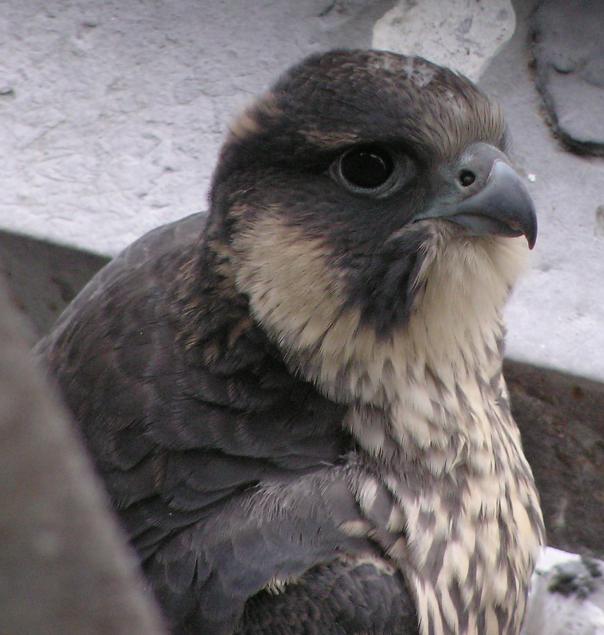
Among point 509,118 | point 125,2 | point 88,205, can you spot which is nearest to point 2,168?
point 88,205

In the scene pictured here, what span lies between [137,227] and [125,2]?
118 cm

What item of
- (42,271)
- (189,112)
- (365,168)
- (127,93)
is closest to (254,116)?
(365,168)

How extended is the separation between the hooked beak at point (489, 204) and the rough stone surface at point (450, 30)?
2.00m

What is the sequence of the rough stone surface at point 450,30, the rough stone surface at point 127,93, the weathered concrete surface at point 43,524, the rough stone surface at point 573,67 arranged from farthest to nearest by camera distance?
the rough stone surface at point 450,30
the rough stone surface at point 573,67
the rough stone surface at point 127,93
the weathered concrete surface at point 43,524

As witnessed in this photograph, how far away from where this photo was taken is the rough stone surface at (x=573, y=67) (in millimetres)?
3469

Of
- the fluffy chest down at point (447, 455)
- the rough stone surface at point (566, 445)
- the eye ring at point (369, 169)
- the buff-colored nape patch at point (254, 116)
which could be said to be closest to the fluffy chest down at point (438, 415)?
the fluffy chest down at point (447, 455)

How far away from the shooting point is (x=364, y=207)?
1.77 m

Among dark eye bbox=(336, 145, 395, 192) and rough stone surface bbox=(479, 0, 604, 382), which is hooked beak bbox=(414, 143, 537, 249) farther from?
rough stone surface bbox=(479, 0, 604, 382)

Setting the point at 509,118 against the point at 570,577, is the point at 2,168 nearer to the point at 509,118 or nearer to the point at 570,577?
the point at 509,118

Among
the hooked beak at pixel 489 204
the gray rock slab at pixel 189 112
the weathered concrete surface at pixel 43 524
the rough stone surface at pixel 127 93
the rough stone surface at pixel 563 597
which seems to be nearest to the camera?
the weathered concrete surface at pixel 43 524

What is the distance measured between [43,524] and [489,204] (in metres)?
1.31

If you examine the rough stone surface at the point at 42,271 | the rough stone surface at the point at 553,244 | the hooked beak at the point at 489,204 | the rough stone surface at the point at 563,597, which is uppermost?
the hooked beak at the point at 489,204

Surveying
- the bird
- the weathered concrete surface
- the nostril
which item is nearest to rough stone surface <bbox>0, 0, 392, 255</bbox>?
the bird

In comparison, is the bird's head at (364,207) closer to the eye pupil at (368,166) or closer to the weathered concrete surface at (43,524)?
the eye pupil at (368,166)
